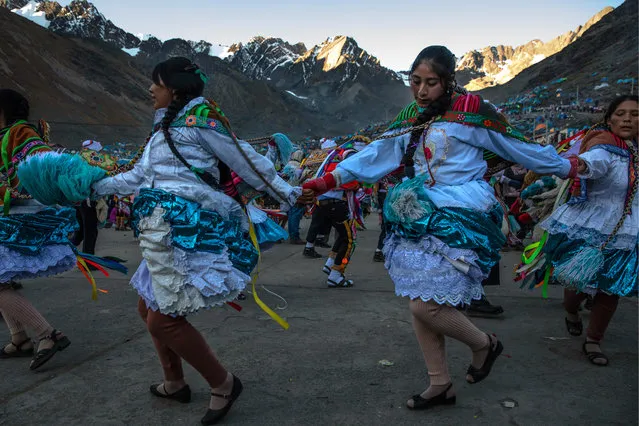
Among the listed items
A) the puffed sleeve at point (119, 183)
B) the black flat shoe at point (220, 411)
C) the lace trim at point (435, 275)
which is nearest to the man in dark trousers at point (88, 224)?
the puffed sleeve at point (119, 183)

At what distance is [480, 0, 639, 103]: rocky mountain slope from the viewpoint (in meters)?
50.9

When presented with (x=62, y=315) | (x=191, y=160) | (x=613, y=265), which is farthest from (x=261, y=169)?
(x=62, y=315)

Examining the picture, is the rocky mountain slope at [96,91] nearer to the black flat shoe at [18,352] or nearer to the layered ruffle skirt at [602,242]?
the black flat shoe at [18,352]

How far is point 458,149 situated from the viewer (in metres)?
2.72

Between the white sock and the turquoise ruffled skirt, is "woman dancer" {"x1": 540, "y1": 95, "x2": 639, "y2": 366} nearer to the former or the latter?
the turquoise ruffled skirt

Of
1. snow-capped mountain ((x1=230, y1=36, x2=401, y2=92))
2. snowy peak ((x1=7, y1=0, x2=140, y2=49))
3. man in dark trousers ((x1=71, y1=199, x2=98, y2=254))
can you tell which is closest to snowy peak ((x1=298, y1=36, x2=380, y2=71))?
snow-capped mountain ((x1=230, y1=36, x2=401, y2=92))

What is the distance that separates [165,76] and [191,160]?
0.47 meters

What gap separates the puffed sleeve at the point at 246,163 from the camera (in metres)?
2.67

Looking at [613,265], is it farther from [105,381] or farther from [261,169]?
[105,381]

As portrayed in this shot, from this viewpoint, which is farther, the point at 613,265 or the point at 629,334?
the point at 629,334

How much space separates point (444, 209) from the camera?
8.70 feet

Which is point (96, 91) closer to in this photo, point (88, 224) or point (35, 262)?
point (88, 224)

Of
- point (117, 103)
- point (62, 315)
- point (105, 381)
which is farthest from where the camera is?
point (117, 103)

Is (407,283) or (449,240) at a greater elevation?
(449,240)
